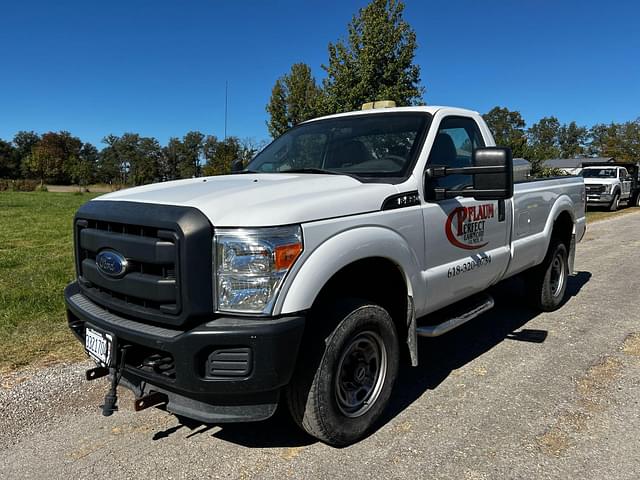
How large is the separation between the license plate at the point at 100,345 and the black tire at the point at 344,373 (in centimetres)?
96

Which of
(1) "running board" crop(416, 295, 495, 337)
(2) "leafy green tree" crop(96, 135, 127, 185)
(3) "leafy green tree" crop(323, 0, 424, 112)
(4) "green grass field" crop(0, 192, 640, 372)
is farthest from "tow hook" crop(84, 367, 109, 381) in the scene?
(2) "leafy green tree" crop(96, 135, 127, 185)

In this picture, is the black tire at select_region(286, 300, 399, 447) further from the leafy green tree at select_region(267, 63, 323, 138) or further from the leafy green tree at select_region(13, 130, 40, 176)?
the leafy green tree at select_region(13, 130, 40, 176)

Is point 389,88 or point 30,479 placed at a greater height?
point 389,88

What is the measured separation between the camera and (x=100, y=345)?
8.81 ft

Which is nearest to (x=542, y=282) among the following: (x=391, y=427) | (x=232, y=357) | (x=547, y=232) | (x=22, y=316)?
(x=547, y=232)

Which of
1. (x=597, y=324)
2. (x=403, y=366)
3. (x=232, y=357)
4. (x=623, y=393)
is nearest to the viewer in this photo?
(x=232, y=357)

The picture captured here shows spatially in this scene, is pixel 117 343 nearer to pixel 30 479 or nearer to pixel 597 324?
pixel 30 479

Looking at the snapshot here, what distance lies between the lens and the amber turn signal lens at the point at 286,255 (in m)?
2.34

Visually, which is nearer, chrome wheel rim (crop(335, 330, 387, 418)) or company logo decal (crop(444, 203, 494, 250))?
chrome wheel rim (crop(335, 330, 387, 418))

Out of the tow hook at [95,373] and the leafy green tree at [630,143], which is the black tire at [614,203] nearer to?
the tow hook at [95,373]

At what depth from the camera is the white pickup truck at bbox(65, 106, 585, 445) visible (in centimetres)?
233

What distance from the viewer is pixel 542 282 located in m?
5.44

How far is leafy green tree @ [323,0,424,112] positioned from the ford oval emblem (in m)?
17.7

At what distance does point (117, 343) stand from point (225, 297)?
27.2 inches
